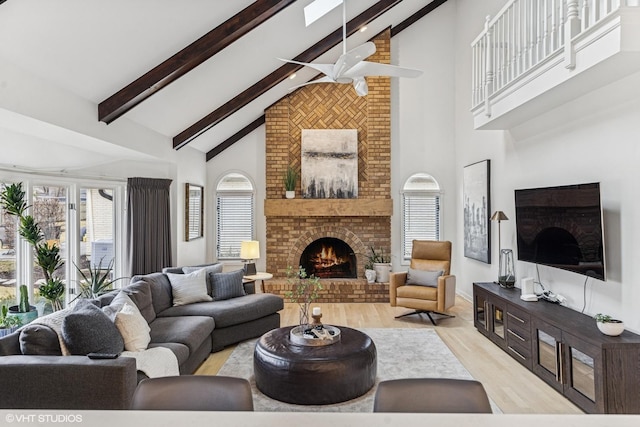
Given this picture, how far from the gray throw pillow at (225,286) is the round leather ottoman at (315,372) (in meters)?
1.67

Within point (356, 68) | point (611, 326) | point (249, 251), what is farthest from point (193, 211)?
point (611, 326)

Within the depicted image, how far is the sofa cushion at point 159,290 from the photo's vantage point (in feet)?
14.5

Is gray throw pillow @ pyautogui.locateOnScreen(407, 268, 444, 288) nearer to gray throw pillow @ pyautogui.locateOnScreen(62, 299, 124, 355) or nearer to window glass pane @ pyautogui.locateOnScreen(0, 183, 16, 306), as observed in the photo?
gray throw pillow @ pyautogui.locateOnScreen(62, 299, 124, 355)

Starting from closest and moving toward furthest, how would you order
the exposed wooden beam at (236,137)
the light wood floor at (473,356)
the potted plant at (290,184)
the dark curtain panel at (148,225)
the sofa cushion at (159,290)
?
the light wood floor at (473,356) < the sofa cushion at (159,290) < the dark curtain panel at (148,225) < the potted plant at (290,184) < the exposed wooden beam at (236,137)

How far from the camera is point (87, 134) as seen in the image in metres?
3.88

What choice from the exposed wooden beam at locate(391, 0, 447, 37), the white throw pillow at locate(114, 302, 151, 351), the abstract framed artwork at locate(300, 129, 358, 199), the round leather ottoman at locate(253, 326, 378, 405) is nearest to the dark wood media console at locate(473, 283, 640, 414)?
the round leather ottoman at locate(253, 326, 378, 405)

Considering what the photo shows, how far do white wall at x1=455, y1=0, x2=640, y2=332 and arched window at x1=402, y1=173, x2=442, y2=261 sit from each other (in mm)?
1587

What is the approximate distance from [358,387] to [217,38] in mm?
3397

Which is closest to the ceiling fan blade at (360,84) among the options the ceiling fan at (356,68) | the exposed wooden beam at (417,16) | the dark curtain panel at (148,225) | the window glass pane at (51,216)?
the ceiling fan at (356,68)

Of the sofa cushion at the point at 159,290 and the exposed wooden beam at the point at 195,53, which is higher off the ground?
the exposed wooden beam at the point at 195,53

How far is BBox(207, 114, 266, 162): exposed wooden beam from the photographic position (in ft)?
24.4

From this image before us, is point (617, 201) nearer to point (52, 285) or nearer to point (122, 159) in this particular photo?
point (52, 285)

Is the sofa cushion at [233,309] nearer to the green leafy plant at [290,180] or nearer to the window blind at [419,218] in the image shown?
the green leafy plant at [290,180]

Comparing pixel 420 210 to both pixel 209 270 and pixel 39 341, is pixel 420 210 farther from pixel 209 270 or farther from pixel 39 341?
pixel 39 341
